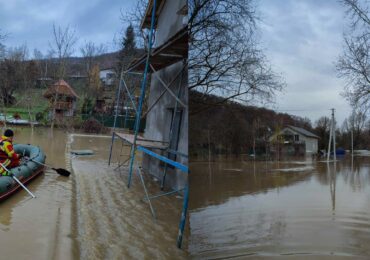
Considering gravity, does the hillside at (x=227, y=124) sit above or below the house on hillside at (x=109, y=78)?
below

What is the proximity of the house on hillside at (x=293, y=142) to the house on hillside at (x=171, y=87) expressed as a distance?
45.2 m

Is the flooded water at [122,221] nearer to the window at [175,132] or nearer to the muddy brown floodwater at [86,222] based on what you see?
the muddy brown floodwater at [86,222]

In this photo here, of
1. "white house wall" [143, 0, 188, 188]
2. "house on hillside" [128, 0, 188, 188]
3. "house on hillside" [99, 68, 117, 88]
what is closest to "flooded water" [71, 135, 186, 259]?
"white house wall" [143, 0, 188, 188]

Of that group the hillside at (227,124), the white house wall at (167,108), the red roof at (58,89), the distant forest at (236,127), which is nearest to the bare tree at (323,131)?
the distant forest at (236,127)

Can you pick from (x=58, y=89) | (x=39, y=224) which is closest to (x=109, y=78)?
(x=58, y=89)

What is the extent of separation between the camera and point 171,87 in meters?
9.47

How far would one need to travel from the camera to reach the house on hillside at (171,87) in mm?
8337

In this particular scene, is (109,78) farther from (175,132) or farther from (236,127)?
(175,132)

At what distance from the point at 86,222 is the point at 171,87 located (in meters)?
4.19

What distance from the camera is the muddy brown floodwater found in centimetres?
502

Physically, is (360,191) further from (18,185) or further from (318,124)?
(318,124)

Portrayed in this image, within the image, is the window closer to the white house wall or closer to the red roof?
the white house wall

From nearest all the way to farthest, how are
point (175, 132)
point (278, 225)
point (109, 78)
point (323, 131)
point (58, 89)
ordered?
point (278, 225), point (175, 132), point (58, 89), point (109, 78), point (323, 131)

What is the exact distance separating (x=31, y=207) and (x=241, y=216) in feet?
16.8
